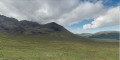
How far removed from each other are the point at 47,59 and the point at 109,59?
15.5 m

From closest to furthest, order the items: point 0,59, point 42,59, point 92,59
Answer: point 0,59 → point 42,59 → point 92,59

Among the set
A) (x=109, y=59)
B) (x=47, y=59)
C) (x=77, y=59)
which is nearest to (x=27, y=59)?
(x=47, y=59)

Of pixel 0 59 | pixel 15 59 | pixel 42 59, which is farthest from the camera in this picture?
pixel 42 59

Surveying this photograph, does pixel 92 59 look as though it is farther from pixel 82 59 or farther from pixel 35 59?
pixel 35 59

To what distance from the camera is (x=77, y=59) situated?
3997cm

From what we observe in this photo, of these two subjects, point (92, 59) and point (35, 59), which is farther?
point (92, 59)

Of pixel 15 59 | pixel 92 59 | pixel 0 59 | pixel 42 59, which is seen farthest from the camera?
pixel 92 59

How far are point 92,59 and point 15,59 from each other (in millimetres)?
16945

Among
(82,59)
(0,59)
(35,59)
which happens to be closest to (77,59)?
(82,59)

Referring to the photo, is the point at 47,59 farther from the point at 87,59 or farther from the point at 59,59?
the point at 87,59

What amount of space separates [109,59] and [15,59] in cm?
2193

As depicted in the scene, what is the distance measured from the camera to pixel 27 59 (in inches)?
1325

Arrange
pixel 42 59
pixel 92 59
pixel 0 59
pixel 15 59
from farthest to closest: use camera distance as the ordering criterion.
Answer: pixel 92 59 < pixel 42 59 < pixel 15 59 < pixel 0 59

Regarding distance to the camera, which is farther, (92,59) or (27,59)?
Result: (92,59)
